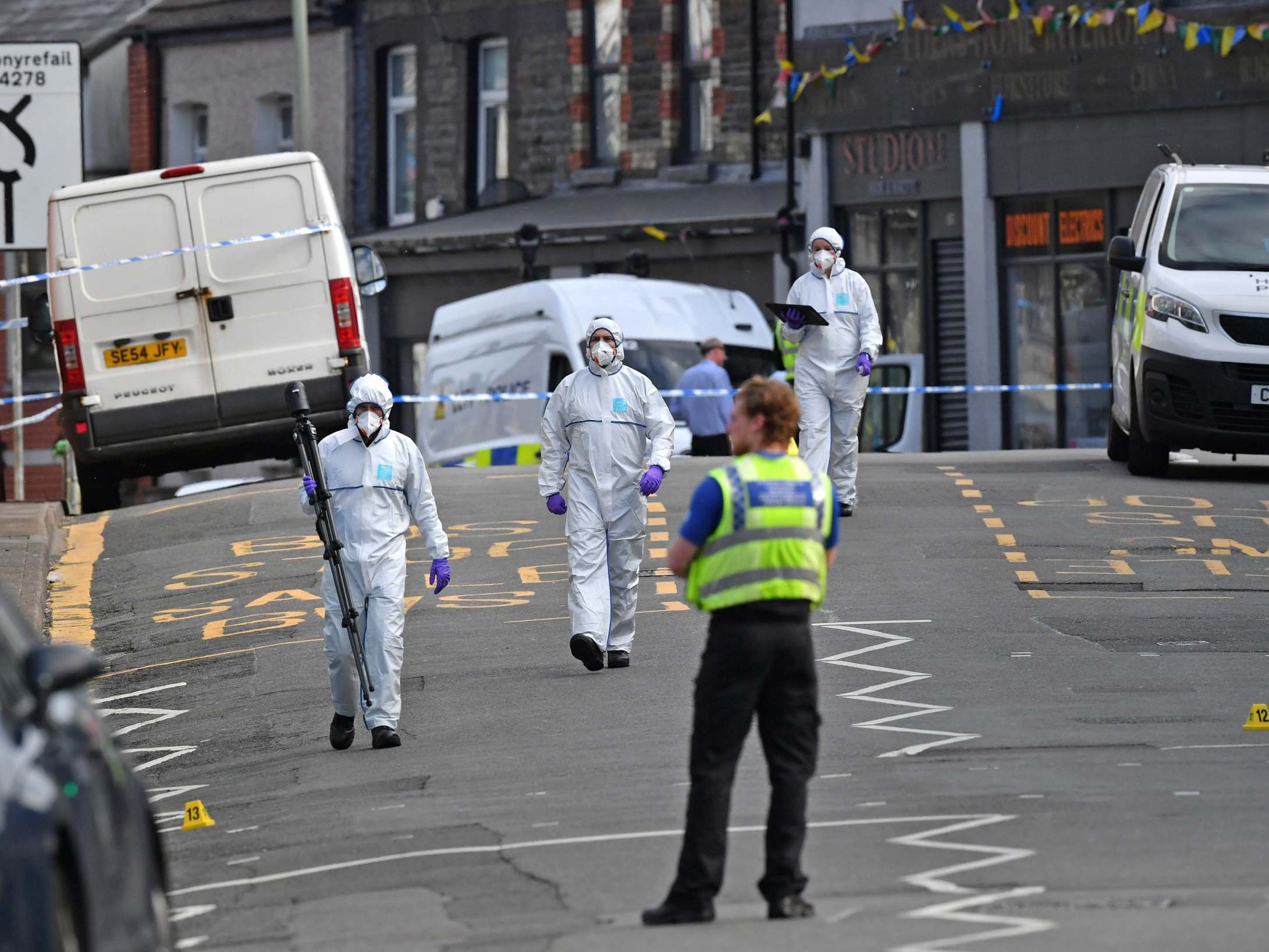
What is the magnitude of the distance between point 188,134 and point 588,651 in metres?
32.0

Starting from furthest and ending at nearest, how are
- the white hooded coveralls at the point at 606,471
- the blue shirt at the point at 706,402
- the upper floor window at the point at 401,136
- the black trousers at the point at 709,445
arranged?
the upper floor window at the point at 401,136 < the black trousers at the point at 709,445 < the blue shirt at the point at 706,402 < the white hooded coveralls at the point at 606,471

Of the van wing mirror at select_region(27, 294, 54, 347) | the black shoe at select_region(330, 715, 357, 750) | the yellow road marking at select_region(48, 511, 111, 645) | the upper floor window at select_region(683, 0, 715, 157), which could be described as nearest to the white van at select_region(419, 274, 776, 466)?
the van wing mirror at select_region(27, 294, 54, 347)

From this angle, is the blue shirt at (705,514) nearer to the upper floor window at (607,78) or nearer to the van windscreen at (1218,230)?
Answer: the van windscreen at (1218,230)

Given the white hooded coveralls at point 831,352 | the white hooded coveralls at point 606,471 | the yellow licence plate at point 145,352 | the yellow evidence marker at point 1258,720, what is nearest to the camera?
the yellow evidence marker at point 1258,720

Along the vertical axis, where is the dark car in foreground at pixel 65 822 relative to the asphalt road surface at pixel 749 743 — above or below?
above

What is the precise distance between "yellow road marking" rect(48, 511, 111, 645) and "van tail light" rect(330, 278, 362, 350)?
7.79 ft

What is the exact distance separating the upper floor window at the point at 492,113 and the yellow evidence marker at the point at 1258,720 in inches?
1150

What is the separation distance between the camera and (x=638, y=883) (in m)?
8.49

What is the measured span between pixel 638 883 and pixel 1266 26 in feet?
79.3

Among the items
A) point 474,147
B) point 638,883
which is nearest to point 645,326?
point 474,147

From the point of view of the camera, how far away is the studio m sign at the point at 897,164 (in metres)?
33.4

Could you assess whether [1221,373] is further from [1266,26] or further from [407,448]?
[1266,26]

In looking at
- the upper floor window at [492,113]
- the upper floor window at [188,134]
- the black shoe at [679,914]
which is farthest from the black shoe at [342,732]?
the upper floor window at [188,134]

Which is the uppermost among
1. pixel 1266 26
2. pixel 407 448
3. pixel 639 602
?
pixel 1266 26
